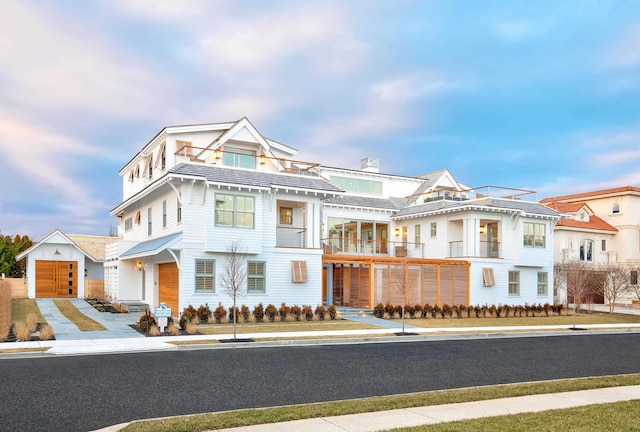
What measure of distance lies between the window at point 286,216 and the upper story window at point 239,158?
306 cm

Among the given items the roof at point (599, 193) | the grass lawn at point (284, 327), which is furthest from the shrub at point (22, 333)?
the roof at point (599, 193)

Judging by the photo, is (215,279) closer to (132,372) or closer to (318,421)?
(132,372)

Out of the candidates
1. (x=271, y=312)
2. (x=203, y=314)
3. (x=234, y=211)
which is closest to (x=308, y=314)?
(x=271, y=312)

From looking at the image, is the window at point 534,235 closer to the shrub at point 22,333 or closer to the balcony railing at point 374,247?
the balcony railing at point 374,247

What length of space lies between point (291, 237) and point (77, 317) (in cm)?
1115

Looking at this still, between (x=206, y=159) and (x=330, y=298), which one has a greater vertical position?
(x=206, y=159)

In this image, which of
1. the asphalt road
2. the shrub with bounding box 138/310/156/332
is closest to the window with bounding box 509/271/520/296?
the asphalt road

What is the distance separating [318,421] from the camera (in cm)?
801

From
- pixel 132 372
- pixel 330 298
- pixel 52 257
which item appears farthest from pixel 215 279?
pixel 52 257

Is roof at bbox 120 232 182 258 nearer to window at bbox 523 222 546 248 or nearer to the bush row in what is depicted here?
the bush row

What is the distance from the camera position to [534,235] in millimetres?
36375

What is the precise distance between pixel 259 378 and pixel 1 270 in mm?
40751

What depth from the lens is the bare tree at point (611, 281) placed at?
3894 centimetres

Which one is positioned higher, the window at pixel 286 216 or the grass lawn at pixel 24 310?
the window at pixel 286 216
